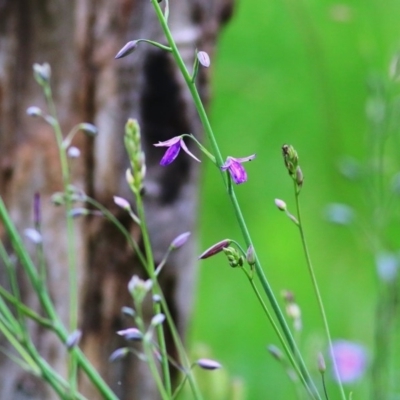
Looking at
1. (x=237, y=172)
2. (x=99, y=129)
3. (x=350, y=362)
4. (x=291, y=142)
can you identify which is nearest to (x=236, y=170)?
(x=237, y=172)

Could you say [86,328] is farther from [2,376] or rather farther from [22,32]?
[22,32]

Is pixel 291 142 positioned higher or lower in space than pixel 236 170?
lower

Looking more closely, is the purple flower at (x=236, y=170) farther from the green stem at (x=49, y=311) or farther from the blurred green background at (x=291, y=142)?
the blurred green background at (x=291, y=142)

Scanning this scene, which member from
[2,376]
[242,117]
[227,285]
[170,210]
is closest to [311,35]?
[242,117]

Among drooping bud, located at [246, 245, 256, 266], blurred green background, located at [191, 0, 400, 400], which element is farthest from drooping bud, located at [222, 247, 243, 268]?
blurred green background, located at [191, 0, 400, 400]

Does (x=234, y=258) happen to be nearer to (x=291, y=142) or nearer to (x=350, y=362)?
(x=350, y=362)

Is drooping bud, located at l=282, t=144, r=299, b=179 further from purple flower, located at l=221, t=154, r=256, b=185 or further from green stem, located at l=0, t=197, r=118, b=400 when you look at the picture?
green stem, located at l=0, t=197, r=118, b=400
